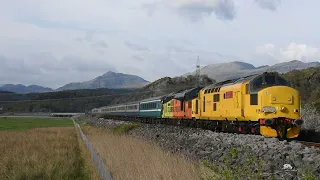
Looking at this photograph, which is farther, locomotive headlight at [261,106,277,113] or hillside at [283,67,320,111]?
hillside at [283,67,320,111]

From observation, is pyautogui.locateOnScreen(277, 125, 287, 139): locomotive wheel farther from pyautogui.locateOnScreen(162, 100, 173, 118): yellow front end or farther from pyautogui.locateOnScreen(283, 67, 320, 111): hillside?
pyautogui.locateOnScreen(283, 67, 320, 111): hillside

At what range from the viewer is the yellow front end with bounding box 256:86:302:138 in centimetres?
2042

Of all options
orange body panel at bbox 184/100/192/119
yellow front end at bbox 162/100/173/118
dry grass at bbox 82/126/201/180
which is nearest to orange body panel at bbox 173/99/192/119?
orange body panel at bbox 184/100/192/119

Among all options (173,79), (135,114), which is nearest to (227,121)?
(135,114)

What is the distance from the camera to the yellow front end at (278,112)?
20422 millimetres

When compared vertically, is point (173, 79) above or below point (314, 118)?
above

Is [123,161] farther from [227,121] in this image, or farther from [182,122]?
[182,122]

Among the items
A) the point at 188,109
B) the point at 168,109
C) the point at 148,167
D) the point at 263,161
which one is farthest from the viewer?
the point at 168,109

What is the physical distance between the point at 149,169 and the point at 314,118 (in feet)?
71.4

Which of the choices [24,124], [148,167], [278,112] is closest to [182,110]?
[278,112]

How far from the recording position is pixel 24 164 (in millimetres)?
17422

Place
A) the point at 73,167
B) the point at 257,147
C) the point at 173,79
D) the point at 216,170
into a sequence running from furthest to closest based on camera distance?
the point at 173,79 < the point at 73,167 < the point at 257,147 < the point at 216,170

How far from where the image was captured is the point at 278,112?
20.7 m

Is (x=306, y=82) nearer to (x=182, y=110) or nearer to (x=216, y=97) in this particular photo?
(x=182, y=110)
